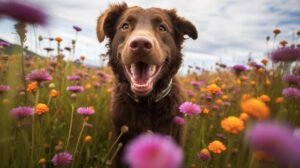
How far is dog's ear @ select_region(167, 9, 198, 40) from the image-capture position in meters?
4.16

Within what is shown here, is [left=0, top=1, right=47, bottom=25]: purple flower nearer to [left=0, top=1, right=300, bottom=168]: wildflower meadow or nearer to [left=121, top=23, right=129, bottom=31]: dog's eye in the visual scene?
[left=0, top=1, right=300, bottom=168]: wildflower meadow

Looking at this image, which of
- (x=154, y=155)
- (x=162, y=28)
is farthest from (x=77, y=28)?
(x=154, y=155)

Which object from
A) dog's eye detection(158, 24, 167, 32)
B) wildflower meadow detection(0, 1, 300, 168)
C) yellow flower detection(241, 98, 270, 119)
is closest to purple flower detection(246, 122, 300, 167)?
wildflower meadow detection(0, 1, 300, 168)

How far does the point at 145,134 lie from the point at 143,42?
1080 millimetres

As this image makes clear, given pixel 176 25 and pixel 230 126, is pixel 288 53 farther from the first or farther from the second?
pixel 176 25

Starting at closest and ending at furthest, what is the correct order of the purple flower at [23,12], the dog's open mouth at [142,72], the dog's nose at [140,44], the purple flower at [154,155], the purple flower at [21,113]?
the purple flower at [154,155] < the purple flower at [23,12] < the purple flower at [21,113] < the dog's nose at [140,44] < the dog's open mouth at [142,72]

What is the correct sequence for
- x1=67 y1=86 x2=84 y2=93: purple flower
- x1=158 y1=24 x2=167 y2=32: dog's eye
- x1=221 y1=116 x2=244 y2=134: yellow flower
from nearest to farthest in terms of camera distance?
x1=221 y1=116 x2=244 y2=134: yellow flower
x1=67 y1=86 x2=84 y2=93: purple flower
x1=158 y1=24 x2=167 y2=32: dog's eye

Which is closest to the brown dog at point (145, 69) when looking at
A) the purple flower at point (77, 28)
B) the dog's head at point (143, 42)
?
the dog's head at point (143, 42)

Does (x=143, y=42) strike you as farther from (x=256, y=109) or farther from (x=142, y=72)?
(x=256, y=109)

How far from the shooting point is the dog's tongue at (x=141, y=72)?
11.0 ft

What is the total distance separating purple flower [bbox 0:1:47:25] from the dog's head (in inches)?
80.6

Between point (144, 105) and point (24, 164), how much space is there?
1682mm

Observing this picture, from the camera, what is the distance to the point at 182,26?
420 centimetres

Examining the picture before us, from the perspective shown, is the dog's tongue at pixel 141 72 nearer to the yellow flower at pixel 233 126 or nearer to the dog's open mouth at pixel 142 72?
the dog's open mouth at pixel 142 72
